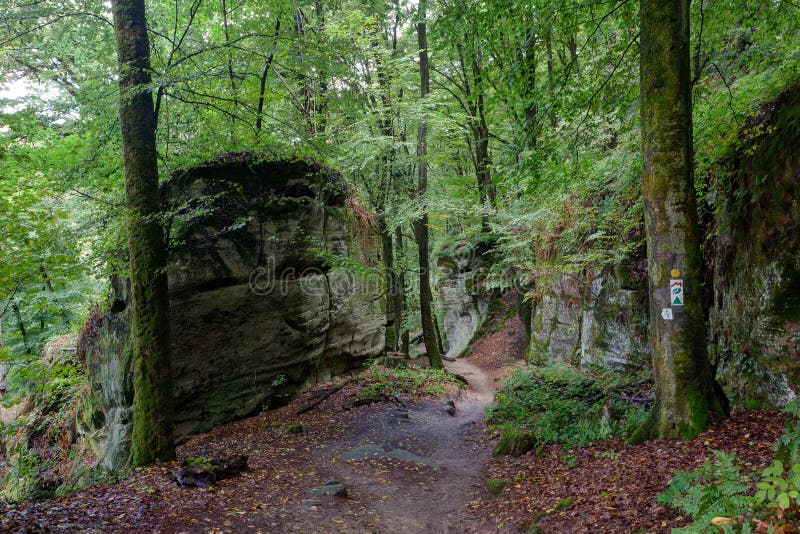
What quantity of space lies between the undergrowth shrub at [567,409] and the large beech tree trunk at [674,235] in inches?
43.0

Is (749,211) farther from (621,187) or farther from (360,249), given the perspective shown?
(360,249)

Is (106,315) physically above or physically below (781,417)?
above

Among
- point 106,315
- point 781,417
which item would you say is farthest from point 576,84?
point 106,315

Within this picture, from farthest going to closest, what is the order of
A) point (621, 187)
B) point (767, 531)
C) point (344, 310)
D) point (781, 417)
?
1. point (344, 310)
2. point (621, 187)
3. point (781, 417)
4. point (767, 531)

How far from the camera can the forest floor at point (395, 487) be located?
4.32 m

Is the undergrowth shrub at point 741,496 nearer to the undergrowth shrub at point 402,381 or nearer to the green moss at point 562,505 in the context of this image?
the green moss at point 562,505

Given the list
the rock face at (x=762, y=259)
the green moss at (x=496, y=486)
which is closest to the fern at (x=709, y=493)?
the rock face at (x=762, y=259)

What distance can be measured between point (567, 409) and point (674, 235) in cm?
395

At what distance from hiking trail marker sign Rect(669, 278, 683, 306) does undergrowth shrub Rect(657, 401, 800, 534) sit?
1.59 m

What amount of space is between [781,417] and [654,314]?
1.59 metres

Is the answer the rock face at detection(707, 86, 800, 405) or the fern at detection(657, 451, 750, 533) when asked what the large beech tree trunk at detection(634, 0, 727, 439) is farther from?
the fern at detection(657, 451, 750, 533)

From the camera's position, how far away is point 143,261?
704 cm

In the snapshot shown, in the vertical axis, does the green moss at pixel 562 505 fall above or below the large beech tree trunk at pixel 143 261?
below

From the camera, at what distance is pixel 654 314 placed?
526 cm
